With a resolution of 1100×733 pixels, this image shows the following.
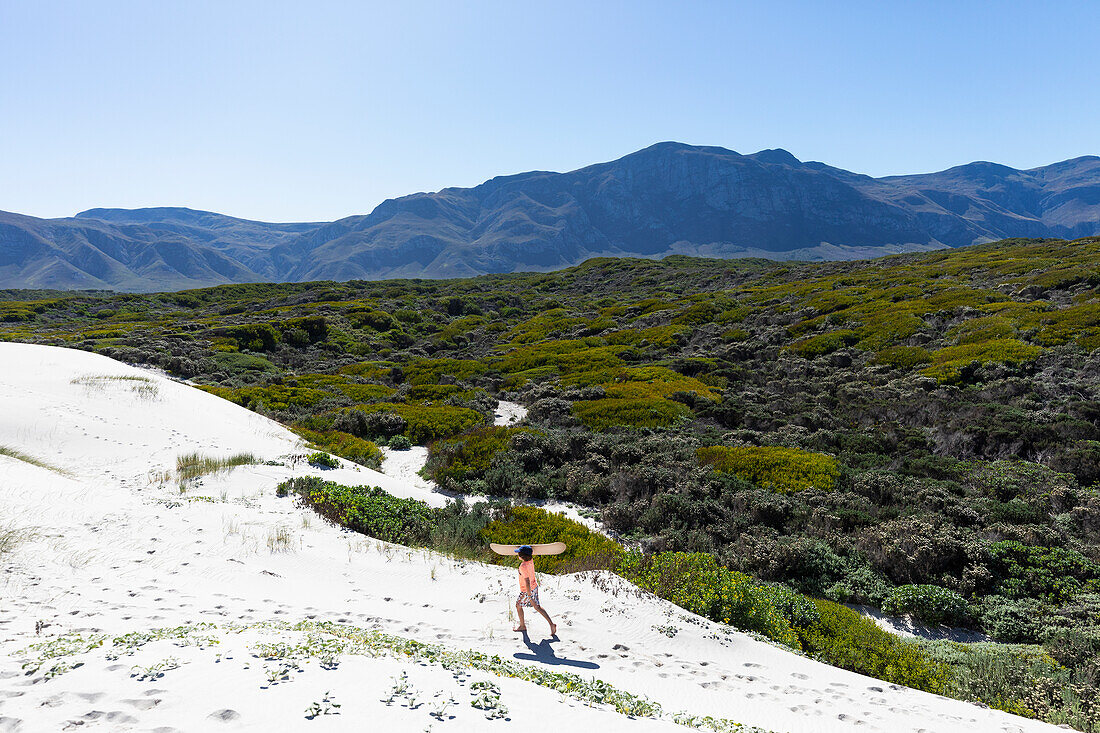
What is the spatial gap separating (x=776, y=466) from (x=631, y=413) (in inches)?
241

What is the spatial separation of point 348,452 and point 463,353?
63.8 ft

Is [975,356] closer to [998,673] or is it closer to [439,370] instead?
[998,673]

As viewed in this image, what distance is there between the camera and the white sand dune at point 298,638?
164 inches

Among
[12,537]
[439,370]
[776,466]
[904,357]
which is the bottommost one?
[776,466]

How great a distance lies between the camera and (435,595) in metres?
7.75

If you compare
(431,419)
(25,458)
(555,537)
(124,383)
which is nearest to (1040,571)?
(555,537)

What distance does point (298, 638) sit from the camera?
18.2 ft

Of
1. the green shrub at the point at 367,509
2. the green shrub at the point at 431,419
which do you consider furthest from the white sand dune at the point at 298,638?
the green shrub at the point at 431,419

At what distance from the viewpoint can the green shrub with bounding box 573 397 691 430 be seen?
17569mm

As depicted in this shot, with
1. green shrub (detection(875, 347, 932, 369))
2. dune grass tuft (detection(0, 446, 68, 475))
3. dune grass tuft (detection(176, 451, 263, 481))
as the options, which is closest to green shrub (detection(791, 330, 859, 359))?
green shrub (detection(875, 347, 932, 369))

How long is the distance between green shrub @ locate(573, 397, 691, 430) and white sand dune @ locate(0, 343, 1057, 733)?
9656 mm

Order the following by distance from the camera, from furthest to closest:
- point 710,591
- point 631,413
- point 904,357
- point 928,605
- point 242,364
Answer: point 242,364 < point 904,357 < point 631,413 < point 928,605 < point 710,591

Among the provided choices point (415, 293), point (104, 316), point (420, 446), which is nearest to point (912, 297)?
point (420, 446)

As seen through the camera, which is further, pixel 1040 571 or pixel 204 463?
pixel 204 463
